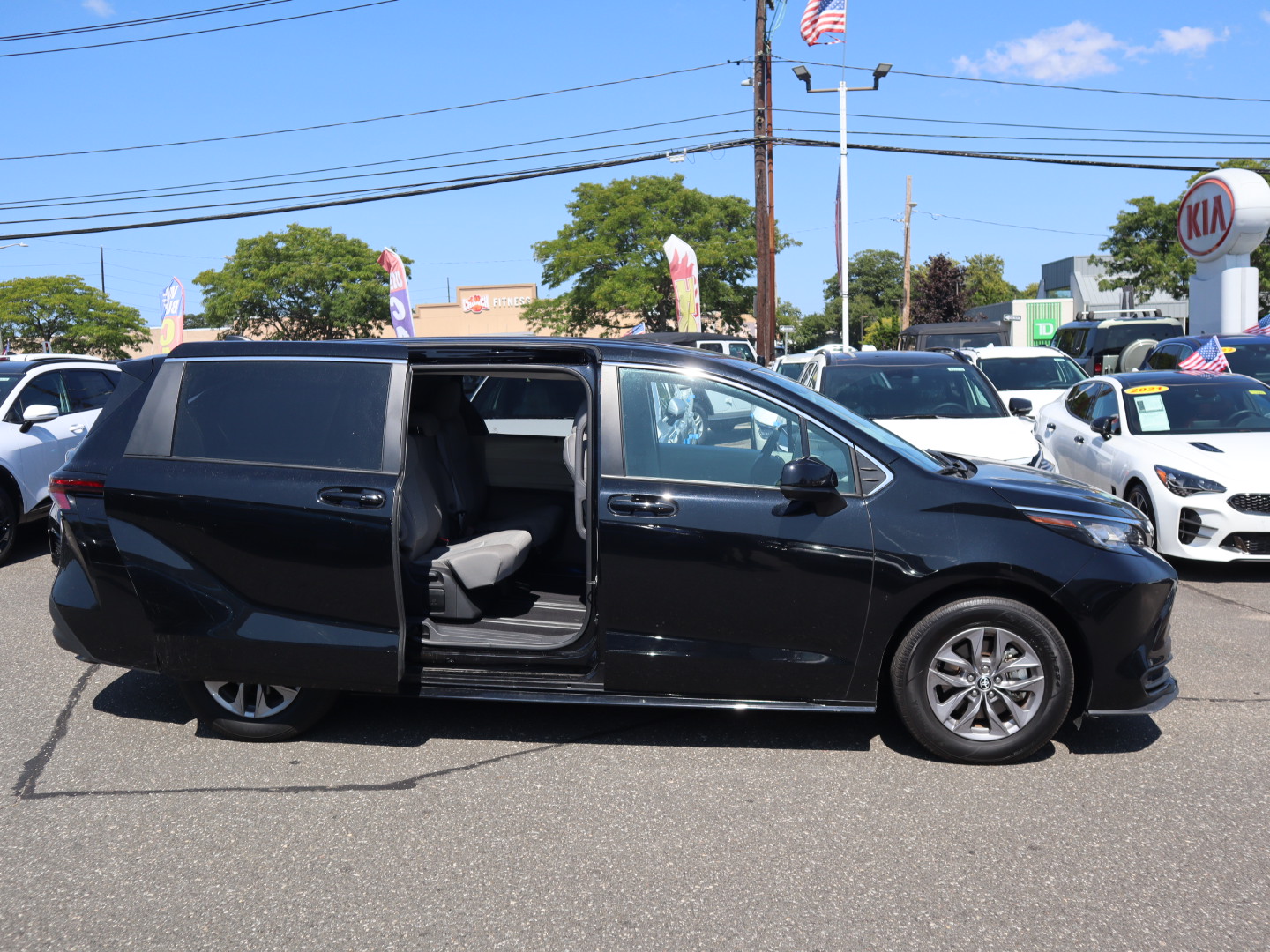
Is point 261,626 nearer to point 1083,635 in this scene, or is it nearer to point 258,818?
point 258,818

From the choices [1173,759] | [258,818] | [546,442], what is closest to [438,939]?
[258,818]

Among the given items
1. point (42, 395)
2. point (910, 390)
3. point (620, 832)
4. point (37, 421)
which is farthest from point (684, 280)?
point (620, 832)

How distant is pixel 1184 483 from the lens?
7.99 metres

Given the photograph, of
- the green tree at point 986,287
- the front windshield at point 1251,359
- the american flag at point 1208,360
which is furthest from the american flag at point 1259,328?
the green tree at point 986,287

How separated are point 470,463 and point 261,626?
1868 mm

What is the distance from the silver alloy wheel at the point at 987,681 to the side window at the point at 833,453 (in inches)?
30.4

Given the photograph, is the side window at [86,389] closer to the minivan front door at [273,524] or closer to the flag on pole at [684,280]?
the minivan front door at [273,524]

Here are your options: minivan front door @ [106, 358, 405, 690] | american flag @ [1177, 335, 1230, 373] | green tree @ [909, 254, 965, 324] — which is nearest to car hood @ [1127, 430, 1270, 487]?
american flag @ [1177, 335, 1230, 373]

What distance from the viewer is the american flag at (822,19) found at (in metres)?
24.2

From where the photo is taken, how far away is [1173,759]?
4535 mm

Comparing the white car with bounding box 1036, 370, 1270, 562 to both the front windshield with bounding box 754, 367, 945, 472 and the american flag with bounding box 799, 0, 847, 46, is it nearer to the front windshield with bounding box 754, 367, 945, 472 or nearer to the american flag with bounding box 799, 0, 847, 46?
the front windshield with bounding box 754, 367, 945, 472

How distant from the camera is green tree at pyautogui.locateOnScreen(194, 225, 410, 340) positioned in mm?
52438

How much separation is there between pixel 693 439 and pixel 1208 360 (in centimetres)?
1052

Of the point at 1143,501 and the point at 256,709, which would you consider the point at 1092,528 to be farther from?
the point at 1143,501
